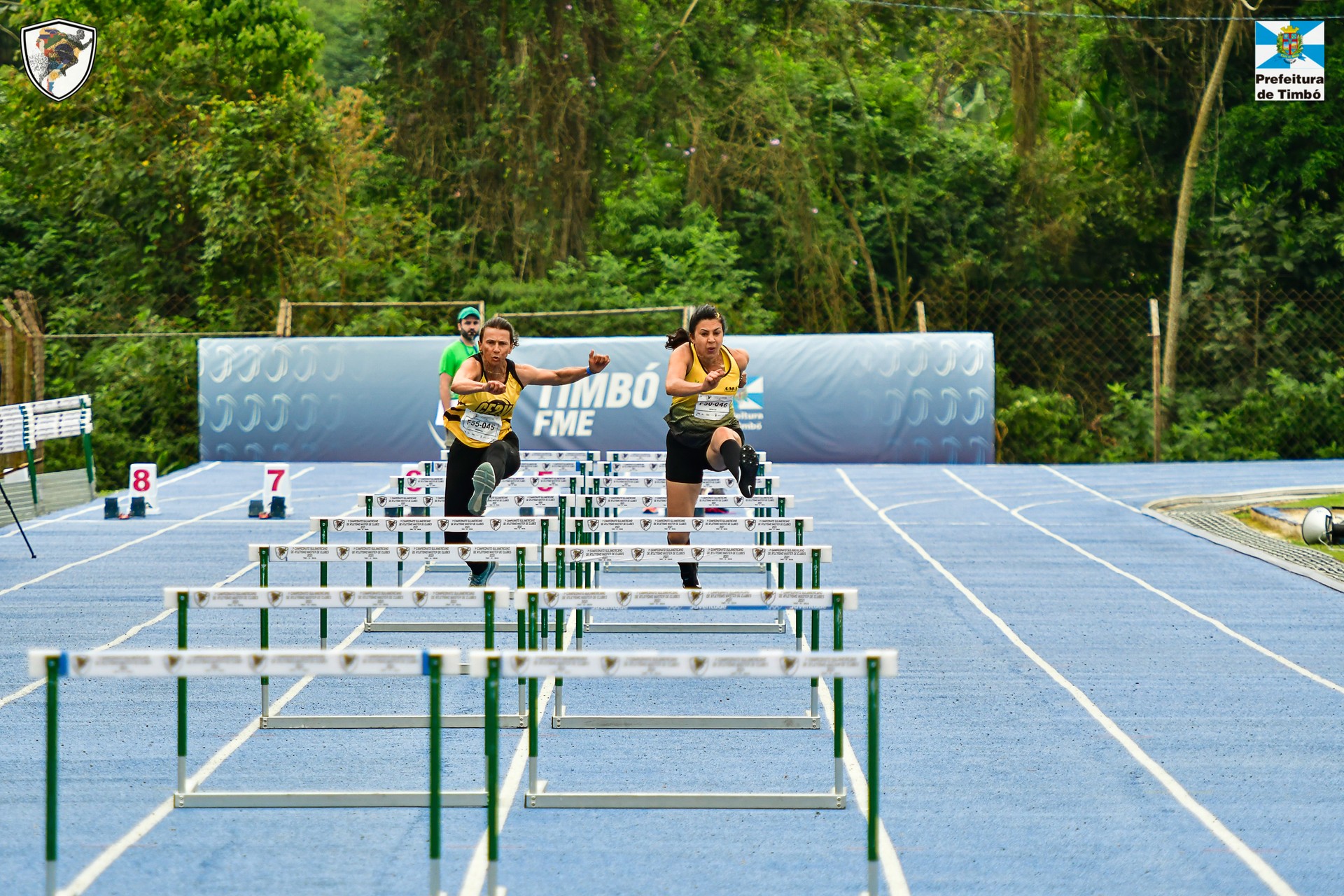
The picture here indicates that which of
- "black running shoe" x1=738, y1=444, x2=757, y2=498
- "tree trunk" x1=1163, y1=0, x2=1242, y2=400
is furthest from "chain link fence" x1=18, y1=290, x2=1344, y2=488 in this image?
"black running shoe" x1=738, y1=444, x2=757, y2=498

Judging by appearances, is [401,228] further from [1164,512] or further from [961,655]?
[961,655]

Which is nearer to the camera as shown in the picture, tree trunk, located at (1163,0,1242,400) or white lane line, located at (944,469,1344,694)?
Result: white lane line, located at (944,469,1344,694)

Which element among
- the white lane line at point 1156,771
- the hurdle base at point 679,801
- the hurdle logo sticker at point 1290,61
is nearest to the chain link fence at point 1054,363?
the hurdle logo sticker at point 1290,61

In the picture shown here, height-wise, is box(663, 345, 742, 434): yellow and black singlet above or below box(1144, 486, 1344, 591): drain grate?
above

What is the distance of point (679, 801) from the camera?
5266 millimetres

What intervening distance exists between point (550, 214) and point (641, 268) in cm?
197

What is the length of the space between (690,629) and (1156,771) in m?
3.29

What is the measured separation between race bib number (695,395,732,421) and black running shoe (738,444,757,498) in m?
0.24

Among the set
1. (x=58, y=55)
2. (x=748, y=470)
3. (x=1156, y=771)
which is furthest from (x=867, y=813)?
(x=58, y=55)

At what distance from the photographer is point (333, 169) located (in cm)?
2700

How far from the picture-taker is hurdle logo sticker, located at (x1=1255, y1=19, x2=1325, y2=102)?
971 inches

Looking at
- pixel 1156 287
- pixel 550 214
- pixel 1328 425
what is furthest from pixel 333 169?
pixel 1328 425

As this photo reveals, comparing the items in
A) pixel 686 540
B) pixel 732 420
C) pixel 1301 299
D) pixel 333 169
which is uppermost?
pixel 333 169

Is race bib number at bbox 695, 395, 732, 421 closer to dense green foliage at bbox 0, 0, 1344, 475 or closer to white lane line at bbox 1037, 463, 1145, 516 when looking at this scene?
white lane line at bbox 1037, 463, 1145, 516
